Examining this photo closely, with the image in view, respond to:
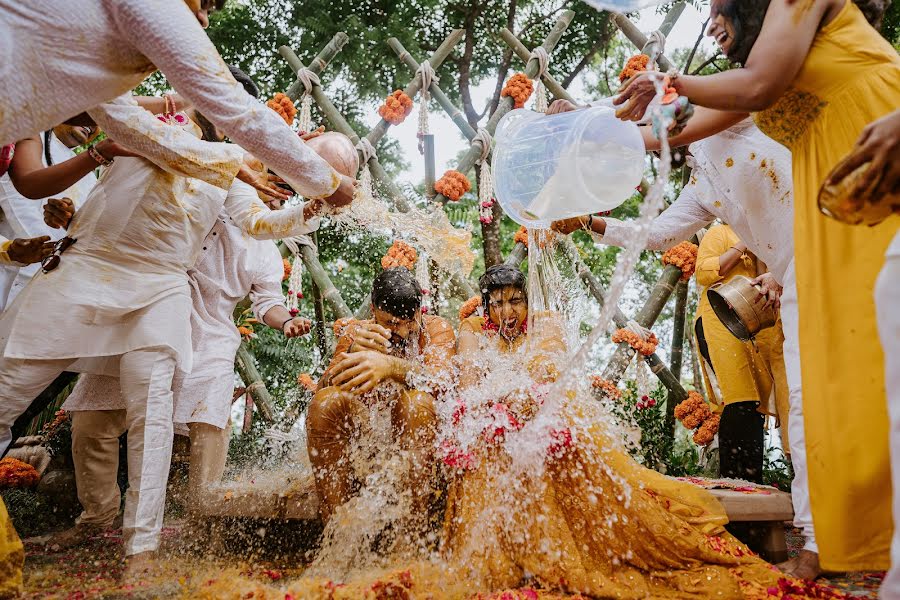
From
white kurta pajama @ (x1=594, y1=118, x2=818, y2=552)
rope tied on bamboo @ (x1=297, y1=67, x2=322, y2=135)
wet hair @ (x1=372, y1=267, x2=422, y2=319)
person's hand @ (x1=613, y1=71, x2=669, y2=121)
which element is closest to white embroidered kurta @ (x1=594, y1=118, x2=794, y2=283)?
white kurta pajama @ (x1=594, y1=118, x2=818, y2=552)

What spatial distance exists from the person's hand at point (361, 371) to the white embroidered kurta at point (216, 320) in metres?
0.74

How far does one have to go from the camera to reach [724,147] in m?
2.49

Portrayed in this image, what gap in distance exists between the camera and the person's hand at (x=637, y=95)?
173 cm

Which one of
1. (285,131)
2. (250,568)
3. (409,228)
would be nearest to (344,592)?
(250,568)

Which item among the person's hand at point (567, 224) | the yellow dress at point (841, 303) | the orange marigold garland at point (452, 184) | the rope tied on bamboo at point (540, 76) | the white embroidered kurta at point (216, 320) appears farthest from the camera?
the rope tied on bamboo at point (540, 76)

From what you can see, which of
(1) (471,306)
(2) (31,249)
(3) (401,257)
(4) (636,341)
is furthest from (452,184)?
(2) (31,249)

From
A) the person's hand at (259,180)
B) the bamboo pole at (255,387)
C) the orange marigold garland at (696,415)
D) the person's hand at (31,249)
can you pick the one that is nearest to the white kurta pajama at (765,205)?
the person's hand at (259,180)

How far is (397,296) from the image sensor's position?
9.16 feet

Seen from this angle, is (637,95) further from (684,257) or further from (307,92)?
(307,92)

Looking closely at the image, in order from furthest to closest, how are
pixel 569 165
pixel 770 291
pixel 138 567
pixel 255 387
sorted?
pixel 255 387, pixel 770 291, pixel 569 165, pixel 138 567

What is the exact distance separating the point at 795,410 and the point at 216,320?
265 centimetres

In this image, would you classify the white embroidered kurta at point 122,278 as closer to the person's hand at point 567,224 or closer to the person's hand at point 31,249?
the person's hand at point 31,249

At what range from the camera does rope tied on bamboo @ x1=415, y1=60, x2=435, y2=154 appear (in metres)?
5.22

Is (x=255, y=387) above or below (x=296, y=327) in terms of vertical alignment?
below
